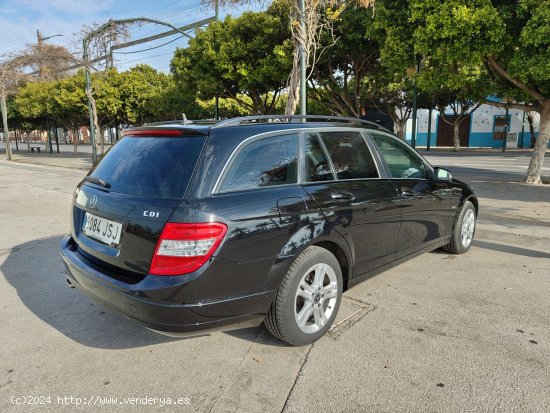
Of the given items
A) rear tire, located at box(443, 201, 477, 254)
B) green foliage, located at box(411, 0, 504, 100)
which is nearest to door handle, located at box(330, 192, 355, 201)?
rear tire, located at box(443, 201, 477, 254)

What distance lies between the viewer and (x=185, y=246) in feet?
7.89

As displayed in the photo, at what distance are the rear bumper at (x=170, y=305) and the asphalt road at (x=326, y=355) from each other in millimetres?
425

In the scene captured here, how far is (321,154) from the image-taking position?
128 inches

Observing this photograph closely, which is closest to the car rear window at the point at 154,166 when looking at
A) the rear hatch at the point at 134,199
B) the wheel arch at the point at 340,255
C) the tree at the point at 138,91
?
the rear hatch at the point at 134,199

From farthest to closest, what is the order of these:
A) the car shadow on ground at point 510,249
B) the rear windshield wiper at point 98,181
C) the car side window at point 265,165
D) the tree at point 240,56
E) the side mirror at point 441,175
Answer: the tree at point 240,56 → the car shadow on ground at point 510,249 → the side mirror at point 441,175 → the rear windshield wiper at point 98,181 → the car side window at point 265,165

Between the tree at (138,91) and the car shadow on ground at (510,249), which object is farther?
the tree at (138,91)

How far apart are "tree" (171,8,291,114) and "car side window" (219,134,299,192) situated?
11.4 meters

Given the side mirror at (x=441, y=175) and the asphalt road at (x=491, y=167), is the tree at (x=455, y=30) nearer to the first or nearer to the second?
the asphalt road at (x=491, y=167)

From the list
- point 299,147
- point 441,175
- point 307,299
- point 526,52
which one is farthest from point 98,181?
point 526,52

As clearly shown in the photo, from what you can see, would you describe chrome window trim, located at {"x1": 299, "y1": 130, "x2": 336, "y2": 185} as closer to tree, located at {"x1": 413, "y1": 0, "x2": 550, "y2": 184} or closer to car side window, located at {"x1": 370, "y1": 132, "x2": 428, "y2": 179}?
car side window, located at {"x1": 370, "y1": 132, "x2": 428, "y2": 179}

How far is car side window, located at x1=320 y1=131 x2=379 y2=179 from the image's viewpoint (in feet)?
11.0

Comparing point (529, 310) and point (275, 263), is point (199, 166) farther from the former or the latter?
point (529, 310)

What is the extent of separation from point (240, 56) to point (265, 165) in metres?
13.8

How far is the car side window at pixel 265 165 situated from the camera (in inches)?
105
